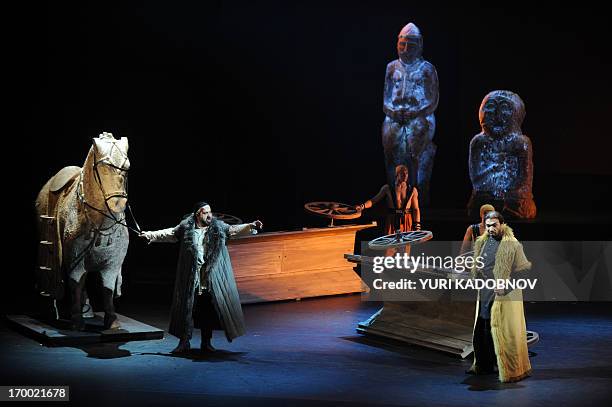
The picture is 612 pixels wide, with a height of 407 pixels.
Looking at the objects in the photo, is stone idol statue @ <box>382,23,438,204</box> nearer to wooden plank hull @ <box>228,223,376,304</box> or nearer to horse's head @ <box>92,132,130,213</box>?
wooden plank hull @ <box>228,223,376,304</box>

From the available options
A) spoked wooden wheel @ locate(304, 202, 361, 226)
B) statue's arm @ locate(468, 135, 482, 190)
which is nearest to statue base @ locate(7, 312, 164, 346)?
spoked wooden wheel @ locate(304, 202, 361, 226)

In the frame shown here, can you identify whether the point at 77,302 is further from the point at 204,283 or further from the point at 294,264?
the point at 294,264

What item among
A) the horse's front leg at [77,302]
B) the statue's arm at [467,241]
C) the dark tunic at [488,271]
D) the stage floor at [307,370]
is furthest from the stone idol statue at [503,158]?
the horse's front leg at [77,302]

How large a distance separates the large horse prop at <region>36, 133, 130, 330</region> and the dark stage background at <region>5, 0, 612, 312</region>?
9.83 ft

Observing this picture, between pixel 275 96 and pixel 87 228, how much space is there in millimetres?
6055

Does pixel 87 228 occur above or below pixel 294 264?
above

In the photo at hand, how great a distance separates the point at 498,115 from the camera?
12547 millimetres

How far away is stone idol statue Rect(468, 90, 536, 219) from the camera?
12.4 metres

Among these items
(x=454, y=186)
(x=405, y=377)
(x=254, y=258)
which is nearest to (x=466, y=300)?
(x=405, y=377)

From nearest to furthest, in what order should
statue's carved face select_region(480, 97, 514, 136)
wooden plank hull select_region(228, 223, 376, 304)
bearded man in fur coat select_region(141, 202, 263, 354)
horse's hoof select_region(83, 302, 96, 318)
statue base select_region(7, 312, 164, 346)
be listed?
bearded man in fur coat select_region(141, 202, 263, 354) < statue base select_region(7, 312, 164, 346) < horse's hoof select_region(83, 302, 96, 318) < wooden plank hull select_region(228, 223, 376, 304) < statue's carved face select_region(480, 97, 514, 136)

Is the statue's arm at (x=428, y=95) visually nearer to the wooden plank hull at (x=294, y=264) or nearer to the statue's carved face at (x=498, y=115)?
the statue's carved face at (x=498, y=115)

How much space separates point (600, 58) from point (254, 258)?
552 centimetres

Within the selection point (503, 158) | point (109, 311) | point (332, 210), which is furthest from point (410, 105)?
point (109, 311)

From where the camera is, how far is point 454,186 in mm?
15195
